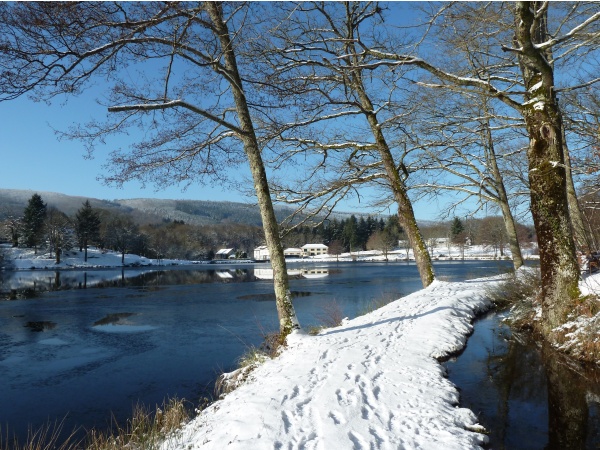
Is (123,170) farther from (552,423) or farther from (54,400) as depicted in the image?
(552,423)

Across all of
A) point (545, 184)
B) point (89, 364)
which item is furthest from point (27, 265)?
point (545, 184)

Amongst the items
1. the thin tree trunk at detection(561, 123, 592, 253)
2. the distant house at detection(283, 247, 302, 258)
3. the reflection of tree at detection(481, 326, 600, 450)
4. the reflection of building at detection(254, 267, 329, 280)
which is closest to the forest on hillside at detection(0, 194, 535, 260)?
the distant house at detection(283, 247, 302, 258)

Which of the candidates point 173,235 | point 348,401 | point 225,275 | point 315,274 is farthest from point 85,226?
point 348,401

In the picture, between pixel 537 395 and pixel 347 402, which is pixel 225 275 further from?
pixel 347 402

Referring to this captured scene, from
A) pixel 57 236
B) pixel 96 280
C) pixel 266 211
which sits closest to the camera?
pixel 266 211

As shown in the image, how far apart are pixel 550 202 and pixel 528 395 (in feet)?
10.4

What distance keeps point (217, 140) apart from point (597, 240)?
10.2 meters

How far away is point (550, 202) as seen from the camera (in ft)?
21.3

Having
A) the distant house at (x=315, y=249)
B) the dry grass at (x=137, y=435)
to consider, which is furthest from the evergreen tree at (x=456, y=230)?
the dry grass at (x=137, y=435)

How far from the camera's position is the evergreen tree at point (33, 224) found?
2645 inches

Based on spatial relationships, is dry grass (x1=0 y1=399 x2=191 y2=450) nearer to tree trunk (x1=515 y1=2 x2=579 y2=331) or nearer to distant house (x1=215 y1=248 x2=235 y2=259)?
tree trunk (x1=515 y1=2 x2=579 y2=331)

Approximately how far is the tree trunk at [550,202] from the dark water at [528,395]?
91 centimetres

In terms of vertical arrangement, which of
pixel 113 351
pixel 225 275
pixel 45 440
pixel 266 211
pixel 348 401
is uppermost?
pixel 266 211

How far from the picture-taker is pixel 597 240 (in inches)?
421
